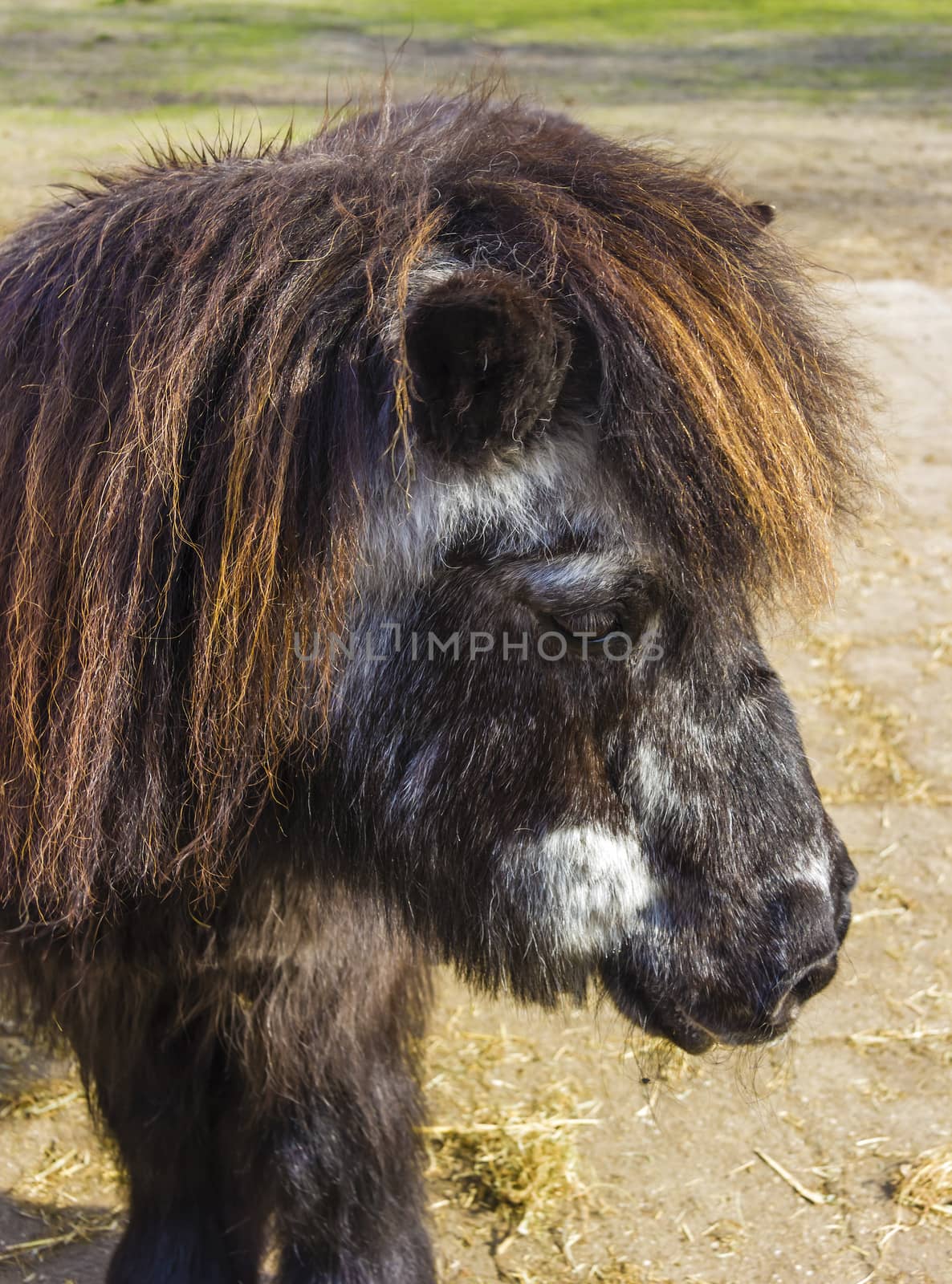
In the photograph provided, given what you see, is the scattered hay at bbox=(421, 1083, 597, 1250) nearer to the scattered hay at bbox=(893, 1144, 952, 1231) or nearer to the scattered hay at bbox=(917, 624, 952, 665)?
the scattered hay at bbox=(893, 1144, 952, 1231)

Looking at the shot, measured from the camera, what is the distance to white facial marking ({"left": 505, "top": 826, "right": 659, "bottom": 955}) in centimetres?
157

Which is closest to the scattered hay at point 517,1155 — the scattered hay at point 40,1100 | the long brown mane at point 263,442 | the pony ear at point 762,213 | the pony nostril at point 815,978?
the scattered hay at point 40,1100

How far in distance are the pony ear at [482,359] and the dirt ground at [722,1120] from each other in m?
0.60

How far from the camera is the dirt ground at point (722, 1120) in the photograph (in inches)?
91.1

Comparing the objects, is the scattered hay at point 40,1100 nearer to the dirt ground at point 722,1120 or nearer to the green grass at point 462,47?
the dirt ground at point 722,1120

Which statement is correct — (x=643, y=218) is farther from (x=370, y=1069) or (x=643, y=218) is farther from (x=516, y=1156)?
(x=516, y=1156)

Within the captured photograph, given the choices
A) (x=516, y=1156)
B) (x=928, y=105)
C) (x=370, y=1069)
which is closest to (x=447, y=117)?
(x=370, y=1069)

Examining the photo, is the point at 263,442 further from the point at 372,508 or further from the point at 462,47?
the point at 462,47

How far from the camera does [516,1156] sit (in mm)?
2516

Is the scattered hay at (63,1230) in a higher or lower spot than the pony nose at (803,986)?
lower

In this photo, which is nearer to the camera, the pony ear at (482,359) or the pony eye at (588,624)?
the pony ear at (482,359)

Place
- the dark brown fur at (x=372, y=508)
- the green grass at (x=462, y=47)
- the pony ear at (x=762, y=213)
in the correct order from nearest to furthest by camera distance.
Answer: the dark brown fur at (x=372, y=508), the pony ear at (x=762, y=213), the green grass at (x=462, y=47)

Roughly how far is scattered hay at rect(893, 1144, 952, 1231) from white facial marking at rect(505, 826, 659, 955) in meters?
1.13

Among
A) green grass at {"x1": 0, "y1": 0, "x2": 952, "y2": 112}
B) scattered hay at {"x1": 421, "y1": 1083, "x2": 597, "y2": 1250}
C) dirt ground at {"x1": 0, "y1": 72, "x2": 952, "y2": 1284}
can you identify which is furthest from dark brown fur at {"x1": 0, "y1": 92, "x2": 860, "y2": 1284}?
green grass at {"x1": 0, "y1": 0, "x2": 952, "y2": 112}
